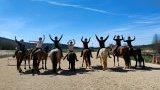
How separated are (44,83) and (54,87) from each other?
5.58 ft

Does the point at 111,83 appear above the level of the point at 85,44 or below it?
below

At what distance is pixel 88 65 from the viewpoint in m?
26.2

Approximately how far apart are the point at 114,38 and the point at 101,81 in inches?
366

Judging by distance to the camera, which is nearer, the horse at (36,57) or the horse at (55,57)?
the horse at (55,57)

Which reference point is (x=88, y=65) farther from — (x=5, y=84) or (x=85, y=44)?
(x=5, y=84)

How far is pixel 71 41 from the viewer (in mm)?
24766

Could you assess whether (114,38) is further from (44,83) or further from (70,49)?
(44,83)

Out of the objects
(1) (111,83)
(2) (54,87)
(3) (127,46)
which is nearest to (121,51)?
(3) (127,46)

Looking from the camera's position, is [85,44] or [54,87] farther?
[85,44]

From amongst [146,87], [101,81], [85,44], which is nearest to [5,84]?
[101,81]

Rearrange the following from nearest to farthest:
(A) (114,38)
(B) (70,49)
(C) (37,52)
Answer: (C) (37,52) < (B) (70,49) < (A) (114,38)

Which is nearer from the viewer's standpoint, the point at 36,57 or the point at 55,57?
the point at 55,57

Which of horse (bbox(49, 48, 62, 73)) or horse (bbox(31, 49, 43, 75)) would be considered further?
horse (bbox(31, 49, 43, 75))

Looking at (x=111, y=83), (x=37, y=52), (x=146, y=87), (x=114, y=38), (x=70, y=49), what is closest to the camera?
(x=146, y=87)
